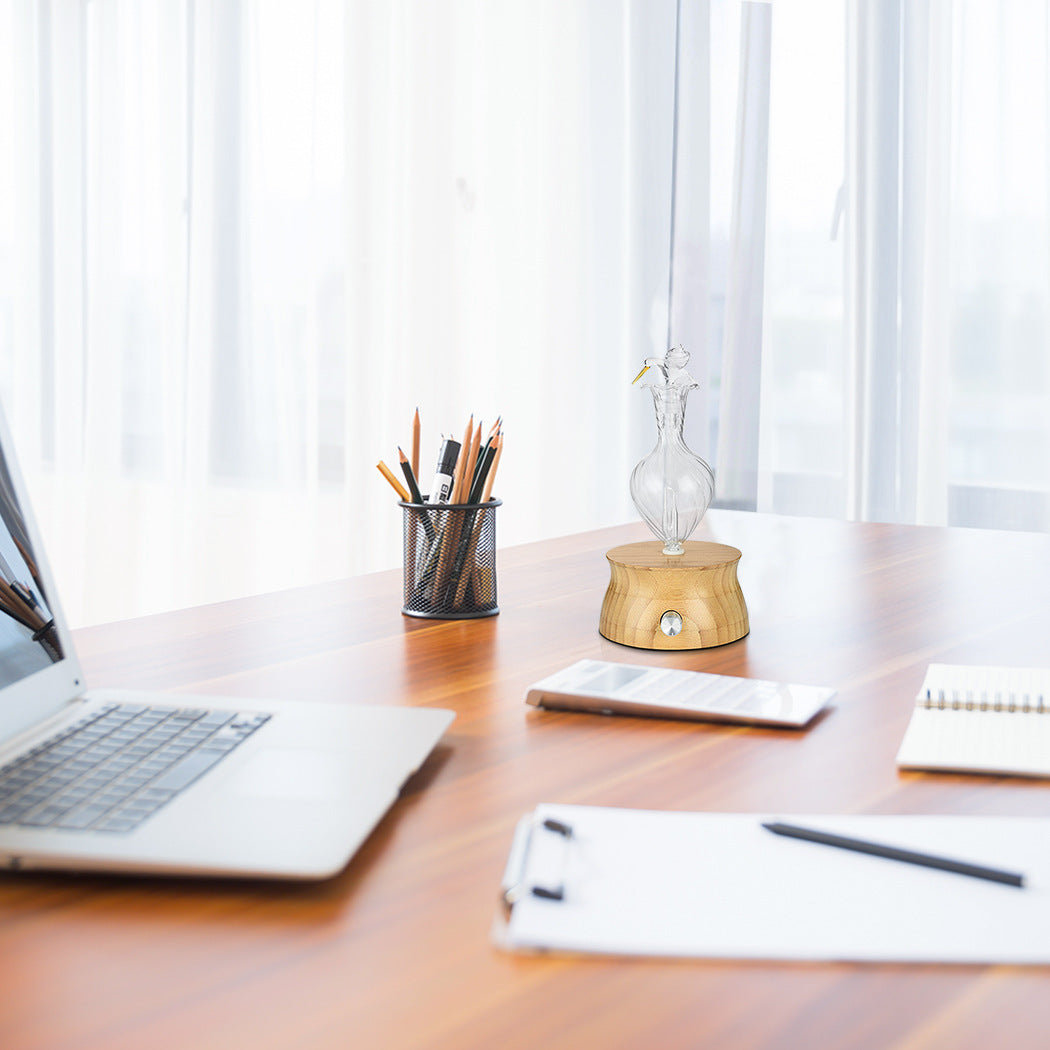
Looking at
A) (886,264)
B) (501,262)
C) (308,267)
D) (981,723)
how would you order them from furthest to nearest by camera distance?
1. (308,267)
2. (501,262)
3. (886,264)
4. (981,723)

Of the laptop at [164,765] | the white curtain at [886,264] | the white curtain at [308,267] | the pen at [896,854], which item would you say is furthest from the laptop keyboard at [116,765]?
the white curtain at [308,267]

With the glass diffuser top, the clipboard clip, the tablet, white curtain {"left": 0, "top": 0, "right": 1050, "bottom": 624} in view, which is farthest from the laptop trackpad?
white curtain {"left": 0, "top": 0, "right": 1050, "bottom": 624}

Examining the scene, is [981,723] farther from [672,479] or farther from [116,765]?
[116,765]

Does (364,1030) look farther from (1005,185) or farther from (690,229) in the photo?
(690,229)

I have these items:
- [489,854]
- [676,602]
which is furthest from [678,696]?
[489,854]

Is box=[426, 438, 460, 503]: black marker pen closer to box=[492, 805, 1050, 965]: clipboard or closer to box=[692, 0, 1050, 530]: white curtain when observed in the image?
box=[492, 805, 1050, 965]: clipboard

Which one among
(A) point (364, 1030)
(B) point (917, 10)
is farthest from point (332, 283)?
(A) point (364, 1030)

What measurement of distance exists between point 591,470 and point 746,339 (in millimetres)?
547

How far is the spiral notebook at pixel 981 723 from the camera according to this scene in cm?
79

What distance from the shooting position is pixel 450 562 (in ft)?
4.08

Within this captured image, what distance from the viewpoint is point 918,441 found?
104 inches

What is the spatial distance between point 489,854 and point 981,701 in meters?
0.44

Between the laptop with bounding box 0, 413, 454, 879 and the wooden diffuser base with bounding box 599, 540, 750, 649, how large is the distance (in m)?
0.30

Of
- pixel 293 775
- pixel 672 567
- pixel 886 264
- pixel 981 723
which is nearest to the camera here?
pixel 293 775
